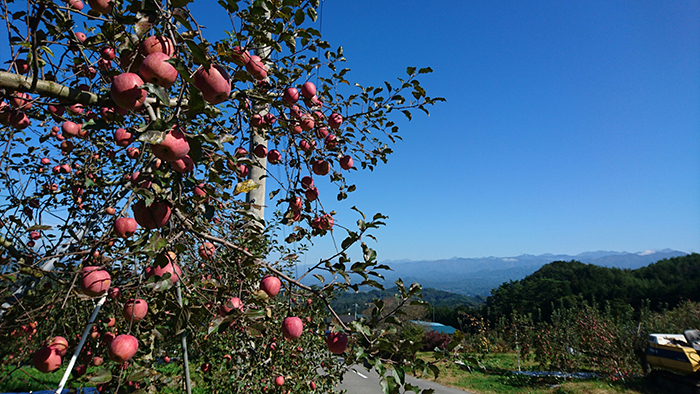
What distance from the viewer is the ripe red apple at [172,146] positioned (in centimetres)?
106

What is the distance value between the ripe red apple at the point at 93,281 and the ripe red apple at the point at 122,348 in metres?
0.22

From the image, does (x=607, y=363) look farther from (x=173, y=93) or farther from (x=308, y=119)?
(x=173, y=93)

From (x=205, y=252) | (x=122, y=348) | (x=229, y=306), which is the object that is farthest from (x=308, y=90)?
(x=122, y=348)

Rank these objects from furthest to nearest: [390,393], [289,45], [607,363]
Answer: [607,363], [289,45], [390,393]

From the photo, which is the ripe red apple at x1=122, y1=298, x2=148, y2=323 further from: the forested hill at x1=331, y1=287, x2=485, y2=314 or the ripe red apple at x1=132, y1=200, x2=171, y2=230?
the forested hill at x1=331, y1=287, x2=485, y2=314

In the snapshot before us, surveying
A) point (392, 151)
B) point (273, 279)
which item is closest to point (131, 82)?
point (273, 279)

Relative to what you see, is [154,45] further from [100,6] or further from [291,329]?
[291,329]

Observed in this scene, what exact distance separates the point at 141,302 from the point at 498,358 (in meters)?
→ 16.4

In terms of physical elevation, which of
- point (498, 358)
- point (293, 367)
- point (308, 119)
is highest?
point (308, 119)

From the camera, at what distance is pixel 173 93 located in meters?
2.93

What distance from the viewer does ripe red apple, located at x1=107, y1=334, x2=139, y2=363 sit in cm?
132

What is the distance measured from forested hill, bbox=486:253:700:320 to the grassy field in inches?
647

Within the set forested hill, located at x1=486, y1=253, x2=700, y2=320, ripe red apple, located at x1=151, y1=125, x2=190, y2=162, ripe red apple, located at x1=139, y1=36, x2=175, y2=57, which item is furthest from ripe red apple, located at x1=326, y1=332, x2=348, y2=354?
forested hill, located at x1=486, y1=253, x2=700, y2=320

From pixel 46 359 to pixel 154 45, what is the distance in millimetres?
1501
